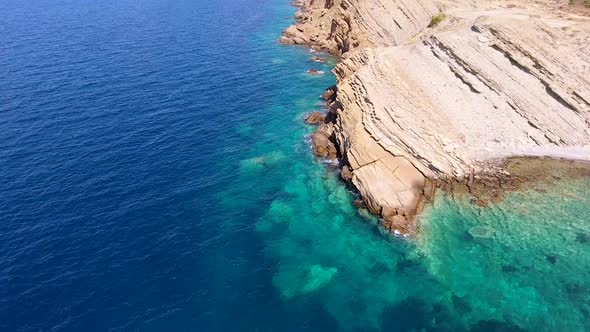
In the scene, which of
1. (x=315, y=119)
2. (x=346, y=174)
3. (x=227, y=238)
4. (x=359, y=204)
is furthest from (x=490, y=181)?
(x=227, y=238)

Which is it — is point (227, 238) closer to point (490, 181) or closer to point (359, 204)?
point (359, 204)

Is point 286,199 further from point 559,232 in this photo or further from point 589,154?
point 589,154

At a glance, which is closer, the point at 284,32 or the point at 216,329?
the point at 216,329

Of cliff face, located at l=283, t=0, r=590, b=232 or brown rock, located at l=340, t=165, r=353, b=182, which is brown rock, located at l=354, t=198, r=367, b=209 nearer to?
cliff face, located at l=283, t=0, r=590, b=232

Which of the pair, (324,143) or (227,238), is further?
(324,143)

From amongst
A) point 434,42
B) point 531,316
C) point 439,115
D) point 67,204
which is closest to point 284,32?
point 434,42
